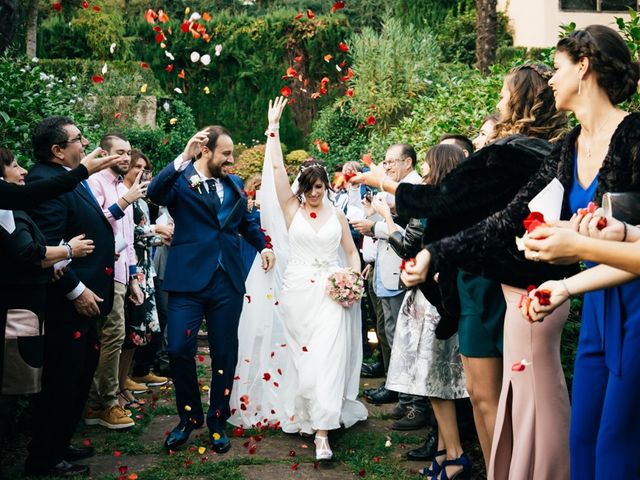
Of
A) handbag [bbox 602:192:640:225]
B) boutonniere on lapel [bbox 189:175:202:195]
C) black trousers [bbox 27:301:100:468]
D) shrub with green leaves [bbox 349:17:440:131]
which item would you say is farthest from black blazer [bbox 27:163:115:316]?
shrub with green leaves [bbox 349:17:440:131]

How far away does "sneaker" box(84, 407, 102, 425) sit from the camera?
6273 mm

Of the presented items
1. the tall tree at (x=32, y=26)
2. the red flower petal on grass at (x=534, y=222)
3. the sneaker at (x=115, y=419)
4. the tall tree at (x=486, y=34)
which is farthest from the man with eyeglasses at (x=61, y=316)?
the tall tree at (x=32, y=26)

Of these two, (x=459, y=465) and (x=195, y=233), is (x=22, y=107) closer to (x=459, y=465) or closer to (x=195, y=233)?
(x=195, y=233)

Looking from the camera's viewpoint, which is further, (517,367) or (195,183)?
(195,183)

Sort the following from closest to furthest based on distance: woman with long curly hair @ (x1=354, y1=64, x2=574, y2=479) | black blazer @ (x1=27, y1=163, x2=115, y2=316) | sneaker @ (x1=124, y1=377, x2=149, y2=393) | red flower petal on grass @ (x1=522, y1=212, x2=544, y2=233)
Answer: red flower petal on grass @ (x1=522, y1=212, x2=544, y2=233)
woman with long curly hair @ (x1=354, y1=64, x2=574, y2=479)
black blazer @ (x1=27, y1=163, x2=115, y2=316)
sneaker @ (x1=124, y1=377, x2=149, y2=393)

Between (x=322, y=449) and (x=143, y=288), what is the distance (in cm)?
253

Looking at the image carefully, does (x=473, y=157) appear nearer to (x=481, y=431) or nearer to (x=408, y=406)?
(x=481, y=431)

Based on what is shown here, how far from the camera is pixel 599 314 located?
2664 millimetres

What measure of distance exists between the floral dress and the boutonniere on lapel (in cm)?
152

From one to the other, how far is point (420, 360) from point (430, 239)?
170 centimetres

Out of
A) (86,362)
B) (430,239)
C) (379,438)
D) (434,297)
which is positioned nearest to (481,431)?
(434,297)

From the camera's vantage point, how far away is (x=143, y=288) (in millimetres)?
6965

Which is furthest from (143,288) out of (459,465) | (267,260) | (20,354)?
(459,465)

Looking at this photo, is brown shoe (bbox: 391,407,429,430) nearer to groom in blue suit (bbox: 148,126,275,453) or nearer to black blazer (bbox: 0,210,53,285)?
groom in blue suit (bbox: 148,126,275,453)
